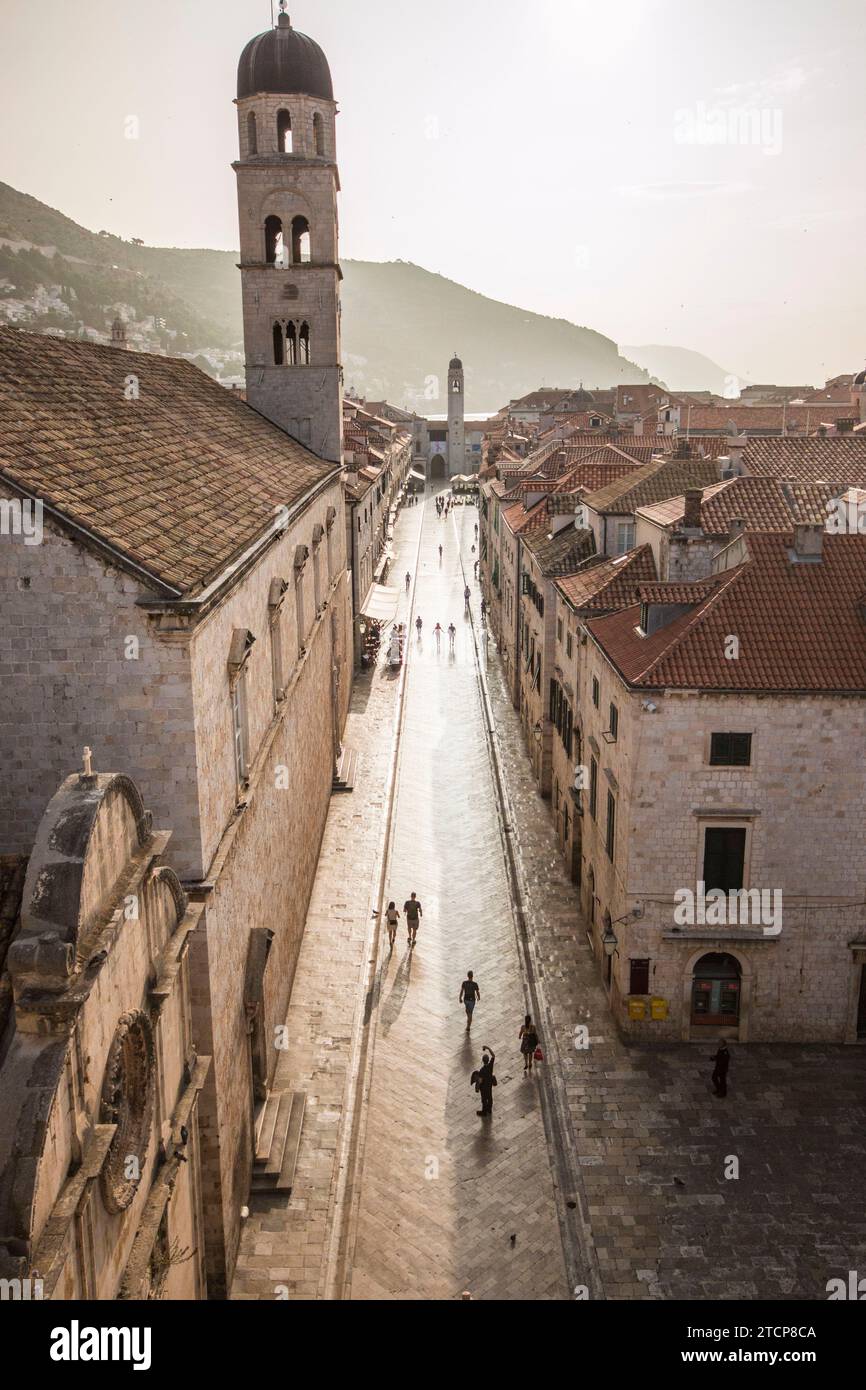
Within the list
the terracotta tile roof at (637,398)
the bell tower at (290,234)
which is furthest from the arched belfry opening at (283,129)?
the terracotta tile roof at (637,398)

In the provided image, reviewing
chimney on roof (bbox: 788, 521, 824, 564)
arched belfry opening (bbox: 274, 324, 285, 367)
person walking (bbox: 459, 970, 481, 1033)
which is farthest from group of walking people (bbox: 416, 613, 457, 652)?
chimney on roof (bbox: 788, 521, 824, 564)

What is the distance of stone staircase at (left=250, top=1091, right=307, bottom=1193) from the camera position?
17656 millimetres

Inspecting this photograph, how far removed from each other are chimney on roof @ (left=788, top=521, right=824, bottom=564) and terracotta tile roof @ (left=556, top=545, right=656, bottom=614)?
5.83m

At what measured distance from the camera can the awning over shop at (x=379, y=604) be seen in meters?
51.5

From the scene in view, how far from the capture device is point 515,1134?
1961 centimetres

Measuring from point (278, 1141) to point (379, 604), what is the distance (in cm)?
3784

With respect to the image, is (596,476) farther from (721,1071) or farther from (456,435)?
(456,435)

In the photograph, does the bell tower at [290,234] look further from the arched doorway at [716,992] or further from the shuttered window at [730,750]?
the arched doorway at [716,992]

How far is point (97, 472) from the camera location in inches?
607

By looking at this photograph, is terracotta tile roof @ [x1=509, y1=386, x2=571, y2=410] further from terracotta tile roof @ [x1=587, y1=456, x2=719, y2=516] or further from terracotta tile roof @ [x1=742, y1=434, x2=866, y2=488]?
terracotta tile roof @ [x1=587, y1=456, x2=719, y2=516]

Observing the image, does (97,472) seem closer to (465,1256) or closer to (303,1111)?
(303,1111)

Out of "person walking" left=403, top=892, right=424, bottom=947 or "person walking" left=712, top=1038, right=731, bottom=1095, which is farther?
"person walking" left=403, top=892, right=424, bottom=947

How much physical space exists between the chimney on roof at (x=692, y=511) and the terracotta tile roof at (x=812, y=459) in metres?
8.27
